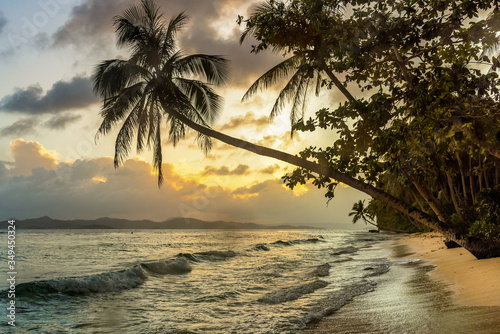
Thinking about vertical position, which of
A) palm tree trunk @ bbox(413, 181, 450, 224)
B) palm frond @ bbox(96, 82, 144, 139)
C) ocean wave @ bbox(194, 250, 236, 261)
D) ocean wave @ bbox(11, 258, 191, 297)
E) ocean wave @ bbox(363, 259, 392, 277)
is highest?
palm frond @ bbox(96, 82, 144, 139)

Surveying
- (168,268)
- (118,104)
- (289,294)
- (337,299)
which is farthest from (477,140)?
(168,268)

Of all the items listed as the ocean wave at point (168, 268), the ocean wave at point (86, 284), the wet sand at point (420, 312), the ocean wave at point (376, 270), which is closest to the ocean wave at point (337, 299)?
the wet sand at point (420, 312)

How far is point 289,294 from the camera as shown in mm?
8875

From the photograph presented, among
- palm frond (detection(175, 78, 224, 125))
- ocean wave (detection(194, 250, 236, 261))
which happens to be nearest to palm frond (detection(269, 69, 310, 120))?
palm frond (detection(175, 78, 224, 125))

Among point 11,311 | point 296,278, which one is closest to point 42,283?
point 11,311

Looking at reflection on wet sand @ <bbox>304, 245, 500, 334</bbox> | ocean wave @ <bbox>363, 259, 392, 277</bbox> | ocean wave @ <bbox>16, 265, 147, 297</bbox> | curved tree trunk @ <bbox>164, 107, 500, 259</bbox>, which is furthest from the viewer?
ocean wave @ <bbox>363, 259, 392, 277</bbox>

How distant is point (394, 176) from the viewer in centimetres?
688

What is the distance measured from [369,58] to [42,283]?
35.9ft

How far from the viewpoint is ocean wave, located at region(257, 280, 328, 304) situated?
836 centimetres

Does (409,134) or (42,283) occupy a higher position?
(409,134)

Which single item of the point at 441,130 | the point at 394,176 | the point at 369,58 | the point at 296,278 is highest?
the point at 369,58

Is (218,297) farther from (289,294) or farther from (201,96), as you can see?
(201,96)

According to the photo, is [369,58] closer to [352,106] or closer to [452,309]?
[352,106]

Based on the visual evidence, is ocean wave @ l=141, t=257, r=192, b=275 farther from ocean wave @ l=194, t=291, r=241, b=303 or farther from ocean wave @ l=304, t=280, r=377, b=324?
ocean wave @ l=304, t=280, r=377, b=324
